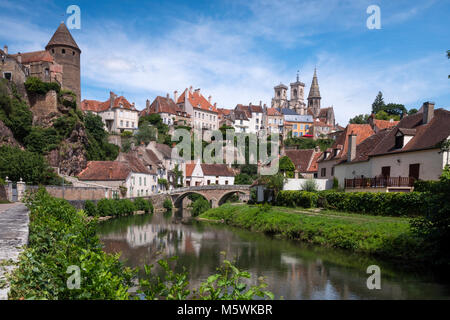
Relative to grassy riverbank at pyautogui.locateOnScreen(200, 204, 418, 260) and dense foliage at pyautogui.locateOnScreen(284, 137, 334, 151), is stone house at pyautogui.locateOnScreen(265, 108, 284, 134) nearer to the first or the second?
dense foliage at pyautogui.locateOnScreen(284, 137, 334, 151)

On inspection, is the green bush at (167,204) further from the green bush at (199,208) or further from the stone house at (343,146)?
the stone house at (343,146)

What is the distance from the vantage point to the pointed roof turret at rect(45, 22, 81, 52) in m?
56.7

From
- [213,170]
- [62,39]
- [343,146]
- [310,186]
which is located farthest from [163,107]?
[343,146]

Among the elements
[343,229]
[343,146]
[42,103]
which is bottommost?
[343,229]

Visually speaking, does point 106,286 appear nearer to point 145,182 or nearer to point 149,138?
point 145,182

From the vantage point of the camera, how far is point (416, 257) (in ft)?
56.9

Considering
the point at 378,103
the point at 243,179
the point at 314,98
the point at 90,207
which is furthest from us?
the point at 314,98

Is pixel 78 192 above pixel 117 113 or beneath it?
beneath

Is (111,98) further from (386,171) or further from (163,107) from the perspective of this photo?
(386,171)

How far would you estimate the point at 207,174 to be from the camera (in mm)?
70500

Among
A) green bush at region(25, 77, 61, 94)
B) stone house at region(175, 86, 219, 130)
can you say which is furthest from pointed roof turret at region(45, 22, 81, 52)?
stone house at region(175, 86, 219, 130)

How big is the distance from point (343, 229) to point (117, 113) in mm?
63462

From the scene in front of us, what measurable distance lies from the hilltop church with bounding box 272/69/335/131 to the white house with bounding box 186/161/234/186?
6209 centimetres

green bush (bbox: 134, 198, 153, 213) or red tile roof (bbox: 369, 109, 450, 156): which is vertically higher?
red tile roof (bbox: 369, 109, 450, 156)
